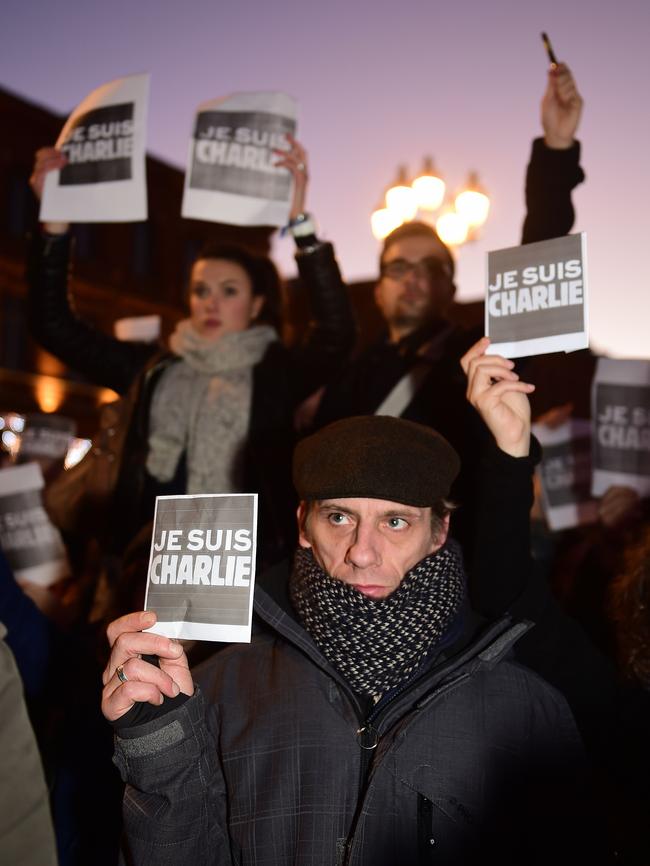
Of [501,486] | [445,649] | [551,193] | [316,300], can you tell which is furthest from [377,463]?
[316,300]

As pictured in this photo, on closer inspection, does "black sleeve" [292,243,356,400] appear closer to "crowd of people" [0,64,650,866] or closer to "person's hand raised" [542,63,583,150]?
"crowd of people" [0,64,650,866]

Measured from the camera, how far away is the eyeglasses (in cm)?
334

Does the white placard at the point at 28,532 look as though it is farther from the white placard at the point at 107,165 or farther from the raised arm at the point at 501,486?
the raised arm at the point at 501,486

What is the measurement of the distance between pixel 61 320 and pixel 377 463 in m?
2.03

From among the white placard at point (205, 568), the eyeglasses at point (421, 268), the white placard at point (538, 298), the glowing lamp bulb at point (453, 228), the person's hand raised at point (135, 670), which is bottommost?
the person's hand raised at point (135, 670)

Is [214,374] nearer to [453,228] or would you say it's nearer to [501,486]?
[501,486]

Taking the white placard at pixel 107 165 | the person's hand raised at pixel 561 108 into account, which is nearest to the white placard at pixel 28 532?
the white placard at pixel 107 165

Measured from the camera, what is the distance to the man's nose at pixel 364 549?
6.52 feet

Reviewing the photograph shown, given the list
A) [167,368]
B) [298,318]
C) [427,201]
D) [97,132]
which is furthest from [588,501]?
[298,318]

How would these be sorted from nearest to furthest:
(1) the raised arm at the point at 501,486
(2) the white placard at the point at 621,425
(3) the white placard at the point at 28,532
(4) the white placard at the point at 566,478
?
(1) the raised arm at the point at 501,486 < (2) the white placard at the point at 621,425 < (3) the white placard at the point at 28,532 < (4) the white placard at the point at 566,478

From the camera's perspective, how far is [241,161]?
11.1 ft

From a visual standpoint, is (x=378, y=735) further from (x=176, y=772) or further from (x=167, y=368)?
(x=167, y=368)

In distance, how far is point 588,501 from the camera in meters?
4.19

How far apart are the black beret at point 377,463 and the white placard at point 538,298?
12.4 inches
